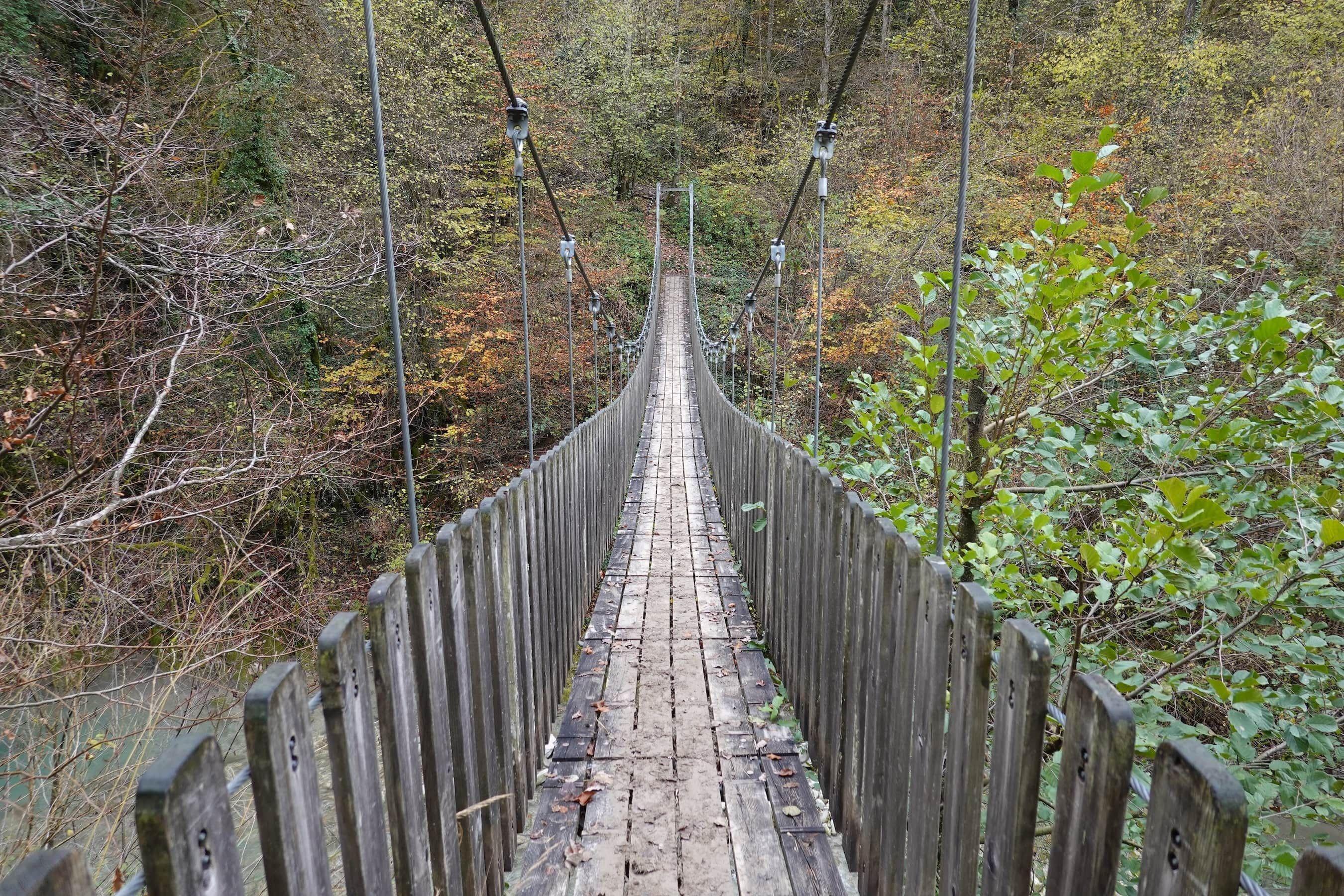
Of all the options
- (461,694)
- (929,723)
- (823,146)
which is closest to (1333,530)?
(929,723)

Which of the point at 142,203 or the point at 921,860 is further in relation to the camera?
the point at 142,203

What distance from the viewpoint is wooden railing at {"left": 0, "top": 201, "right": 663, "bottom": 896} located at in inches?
23.3

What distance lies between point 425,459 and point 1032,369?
1023 centimetres

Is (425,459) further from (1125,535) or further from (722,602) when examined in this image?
(1125,535)

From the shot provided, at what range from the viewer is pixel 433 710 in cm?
114

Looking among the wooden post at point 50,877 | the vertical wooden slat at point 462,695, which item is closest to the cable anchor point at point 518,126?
the vertical wooden slat at point 462,695

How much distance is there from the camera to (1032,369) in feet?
7.85

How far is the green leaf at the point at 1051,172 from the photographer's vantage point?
1.73 m

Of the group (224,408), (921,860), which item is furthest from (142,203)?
(921,860)

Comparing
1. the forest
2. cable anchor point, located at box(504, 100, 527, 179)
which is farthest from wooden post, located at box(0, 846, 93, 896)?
cable anchor point, located at box(504, 100, 527, 179)

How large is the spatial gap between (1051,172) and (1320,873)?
172 cm

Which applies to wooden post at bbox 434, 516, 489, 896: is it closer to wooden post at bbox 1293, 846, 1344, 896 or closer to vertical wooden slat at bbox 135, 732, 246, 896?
vertical wooden slat at bbox 135, 732, 246, 896

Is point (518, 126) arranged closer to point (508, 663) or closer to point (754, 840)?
point (508, 663)

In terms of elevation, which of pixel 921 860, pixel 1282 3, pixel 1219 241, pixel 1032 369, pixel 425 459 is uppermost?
pixel 1282 3
